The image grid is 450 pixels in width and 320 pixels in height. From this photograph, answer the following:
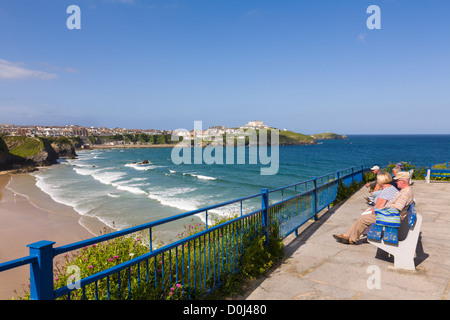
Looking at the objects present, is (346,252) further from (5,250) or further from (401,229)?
(5,250)

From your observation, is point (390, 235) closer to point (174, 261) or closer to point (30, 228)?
point (174, 261)

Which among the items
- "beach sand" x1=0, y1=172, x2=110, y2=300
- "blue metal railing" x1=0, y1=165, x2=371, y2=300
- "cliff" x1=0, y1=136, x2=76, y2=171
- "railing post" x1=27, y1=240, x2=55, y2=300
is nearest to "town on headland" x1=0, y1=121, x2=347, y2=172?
"cliff" x1=0, y1=136, x2=76, y2=171

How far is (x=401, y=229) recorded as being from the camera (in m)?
5.04

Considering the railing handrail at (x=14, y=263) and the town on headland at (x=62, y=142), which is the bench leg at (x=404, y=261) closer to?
the railing handrail at (x=14, y=263)

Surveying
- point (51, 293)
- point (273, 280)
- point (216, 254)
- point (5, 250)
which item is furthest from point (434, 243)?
point (5, 250)

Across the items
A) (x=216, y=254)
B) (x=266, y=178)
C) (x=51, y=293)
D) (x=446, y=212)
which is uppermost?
(x=51, y=293)

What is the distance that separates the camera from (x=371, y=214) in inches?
240

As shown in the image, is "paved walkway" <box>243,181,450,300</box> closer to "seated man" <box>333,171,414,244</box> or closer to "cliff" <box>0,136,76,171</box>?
"seated man" <box>333,171,414,244</box>

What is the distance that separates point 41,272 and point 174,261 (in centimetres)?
260

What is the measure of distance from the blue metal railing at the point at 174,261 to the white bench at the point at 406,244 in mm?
2167

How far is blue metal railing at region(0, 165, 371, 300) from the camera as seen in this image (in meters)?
2.28

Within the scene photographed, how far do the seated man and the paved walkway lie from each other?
0.61 feet

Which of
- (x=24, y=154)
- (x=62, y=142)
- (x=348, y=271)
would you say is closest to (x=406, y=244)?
(x=348, y=271)
